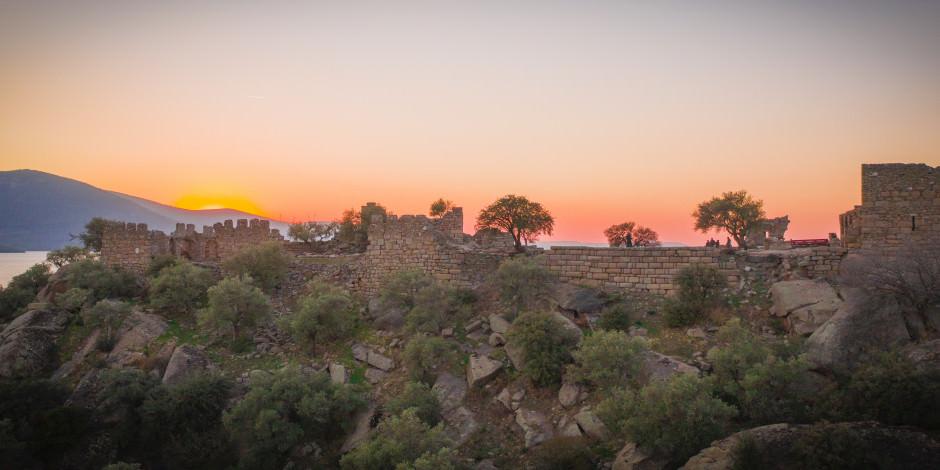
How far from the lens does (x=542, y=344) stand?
590 inches

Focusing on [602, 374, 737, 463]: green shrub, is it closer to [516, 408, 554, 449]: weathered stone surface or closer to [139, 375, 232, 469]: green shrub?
Result: [516, 408, 554, 449]: weathered stone surface

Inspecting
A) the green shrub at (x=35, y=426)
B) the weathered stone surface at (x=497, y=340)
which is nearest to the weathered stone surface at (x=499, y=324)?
the weathered stone surface at (x=497, y=340)

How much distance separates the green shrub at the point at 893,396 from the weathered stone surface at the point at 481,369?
8.61 meters

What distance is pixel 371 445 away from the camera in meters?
12.3

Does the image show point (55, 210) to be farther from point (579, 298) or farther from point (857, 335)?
point (857, 335)

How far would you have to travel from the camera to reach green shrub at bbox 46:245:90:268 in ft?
110

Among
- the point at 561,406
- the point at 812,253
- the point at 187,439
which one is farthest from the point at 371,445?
the point at 812,253

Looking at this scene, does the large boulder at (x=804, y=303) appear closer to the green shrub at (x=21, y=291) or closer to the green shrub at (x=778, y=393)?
the green shrub at (x=778, y=393)

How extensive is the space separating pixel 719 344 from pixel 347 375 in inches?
465

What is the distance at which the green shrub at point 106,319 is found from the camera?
20.5 meters

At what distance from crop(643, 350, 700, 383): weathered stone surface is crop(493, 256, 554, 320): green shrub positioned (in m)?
5.16

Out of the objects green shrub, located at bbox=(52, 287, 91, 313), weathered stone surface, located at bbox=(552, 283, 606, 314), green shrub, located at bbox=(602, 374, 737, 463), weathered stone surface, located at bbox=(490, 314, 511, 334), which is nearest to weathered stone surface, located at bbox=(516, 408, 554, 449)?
green shrub, located at bbox=(602, 374, 737, 463)

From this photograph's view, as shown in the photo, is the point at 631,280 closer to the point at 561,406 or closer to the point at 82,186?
the point at 561,406

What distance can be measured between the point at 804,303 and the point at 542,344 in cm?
793
